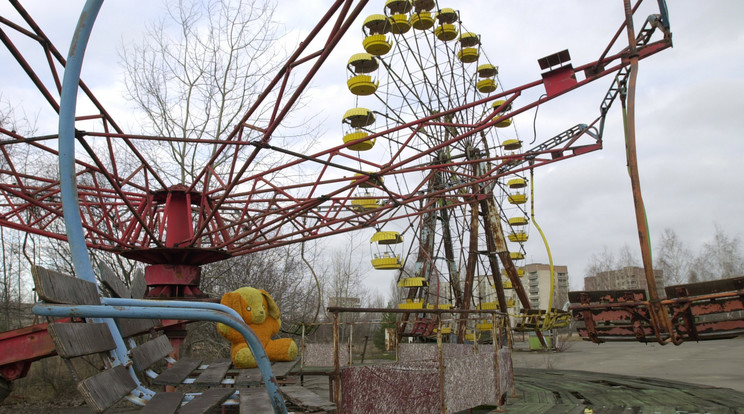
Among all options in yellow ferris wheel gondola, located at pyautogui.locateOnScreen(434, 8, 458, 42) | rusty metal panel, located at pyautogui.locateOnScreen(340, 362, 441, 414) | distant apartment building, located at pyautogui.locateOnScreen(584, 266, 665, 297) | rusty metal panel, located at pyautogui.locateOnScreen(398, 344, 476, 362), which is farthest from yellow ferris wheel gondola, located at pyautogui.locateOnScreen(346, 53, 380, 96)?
distant apartment building, located at pyautogui.locateOnScreen(584, 266, 665, 297)

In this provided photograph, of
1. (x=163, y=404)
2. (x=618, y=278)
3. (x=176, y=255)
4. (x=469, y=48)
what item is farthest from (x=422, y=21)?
(x=618, y=278)

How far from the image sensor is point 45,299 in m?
2.28

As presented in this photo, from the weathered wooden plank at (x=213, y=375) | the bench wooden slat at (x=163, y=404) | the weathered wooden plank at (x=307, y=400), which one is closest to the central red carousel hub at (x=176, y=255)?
Answer: the weathered wooden plank at (x=213, y=375)

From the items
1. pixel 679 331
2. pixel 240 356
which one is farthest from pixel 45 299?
pixel 679 331

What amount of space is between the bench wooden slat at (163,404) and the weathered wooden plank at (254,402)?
33cm

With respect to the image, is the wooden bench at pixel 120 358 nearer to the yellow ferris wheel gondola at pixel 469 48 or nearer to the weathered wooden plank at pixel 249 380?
the weathered wooden plank at pixel 249 380

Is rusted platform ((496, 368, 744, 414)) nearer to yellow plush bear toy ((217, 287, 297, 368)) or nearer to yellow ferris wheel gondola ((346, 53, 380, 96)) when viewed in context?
yellow plush bear toy ((217, 287, 297, 368))

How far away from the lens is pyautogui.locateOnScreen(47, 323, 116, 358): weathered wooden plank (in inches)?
88.5

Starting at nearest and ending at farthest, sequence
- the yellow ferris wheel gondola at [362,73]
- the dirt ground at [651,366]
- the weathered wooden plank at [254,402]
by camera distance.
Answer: the weathered wooden plank at [254,402], the dirt ground at [651,366], the yellow ferris wheel gondola at [362,73]

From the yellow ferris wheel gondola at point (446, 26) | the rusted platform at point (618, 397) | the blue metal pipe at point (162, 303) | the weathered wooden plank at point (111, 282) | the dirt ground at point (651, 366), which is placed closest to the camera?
the blue metal pipe at point (162, 303)

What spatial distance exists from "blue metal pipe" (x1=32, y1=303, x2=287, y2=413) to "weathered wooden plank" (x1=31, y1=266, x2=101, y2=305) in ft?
0.25

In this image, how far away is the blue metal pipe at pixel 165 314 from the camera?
7.00 feet

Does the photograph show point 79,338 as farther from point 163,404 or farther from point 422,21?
point 422,21

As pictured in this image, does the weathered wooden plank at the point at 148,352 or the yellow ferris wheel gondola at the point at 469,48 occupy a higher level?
the yellow ferris wheel gondola at the point at 469,48
